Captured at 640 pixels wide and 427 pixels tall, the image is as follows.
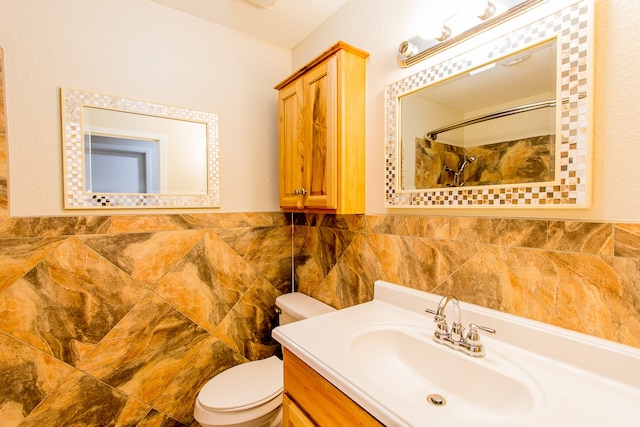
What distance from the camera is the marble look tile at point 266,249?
179cm

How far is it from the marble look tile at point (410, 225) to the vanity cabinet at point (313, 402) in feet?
2.15

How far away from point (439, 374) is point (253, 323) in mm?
1208

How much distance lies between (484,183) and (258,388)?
1344mm

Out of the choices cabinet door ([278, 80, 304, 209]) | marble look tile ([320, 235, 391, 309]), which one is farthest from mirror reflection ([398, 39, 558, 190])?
cabinet door ([278, 80, 304, 209])

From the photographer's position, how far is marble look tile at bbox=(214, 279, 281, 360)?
177cm

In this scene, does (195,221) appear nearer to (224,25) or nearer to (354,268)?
(354,268)

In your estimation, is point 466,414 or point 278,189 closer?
point 466,414

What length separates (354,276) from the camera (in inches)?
59.5

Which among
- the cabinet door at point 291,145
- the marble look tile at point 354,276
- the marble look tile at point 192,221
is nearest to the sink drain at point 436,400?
the marble look tile at point 354,276

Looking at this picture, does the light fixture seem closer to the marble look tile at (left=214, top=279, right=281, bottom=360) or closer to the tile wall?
the tile wall

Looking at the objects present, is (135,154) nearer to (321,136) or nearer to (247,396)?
(321,136)

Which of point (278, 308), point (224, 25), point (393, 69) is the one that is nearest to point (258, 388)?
point (278, 308)

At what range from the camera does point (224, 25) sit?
1.74 meters

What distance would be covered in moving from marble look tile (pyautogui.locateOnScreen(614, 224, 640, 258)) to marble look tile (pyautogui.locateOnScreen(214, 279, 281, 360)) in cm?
163
